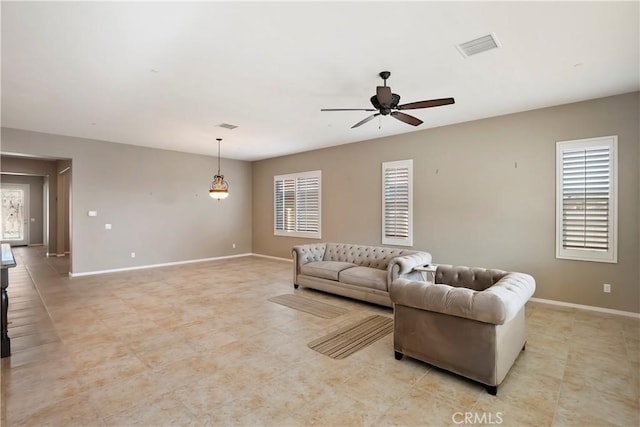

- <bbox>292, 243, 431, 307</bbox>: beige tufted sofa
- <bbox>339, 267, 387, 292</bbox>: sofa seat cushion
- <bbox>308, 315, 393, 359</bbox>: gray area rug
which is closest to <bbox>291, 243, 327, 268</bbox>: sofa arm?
<bbox>292, 243, 431, 307</bbox>: beige tufted sofa

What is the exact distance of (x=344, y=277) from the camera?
5.09 meters

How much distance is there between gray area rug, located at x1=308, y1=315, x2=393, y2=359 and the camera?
129 inches

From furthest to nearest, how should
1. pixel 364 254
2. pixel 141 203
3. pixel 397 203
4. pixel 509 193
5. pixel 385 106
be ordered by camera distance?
pixel 141 203, pixel 397 203, pixel 364 254, pixel 509 193, pixel 385 106

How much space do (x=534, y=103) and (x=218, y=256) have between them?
8.44 m

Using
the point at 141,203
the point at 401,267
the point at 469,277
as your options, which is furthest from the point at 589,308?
the point at 141,203

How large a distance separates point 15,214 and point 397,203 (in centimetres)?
1455

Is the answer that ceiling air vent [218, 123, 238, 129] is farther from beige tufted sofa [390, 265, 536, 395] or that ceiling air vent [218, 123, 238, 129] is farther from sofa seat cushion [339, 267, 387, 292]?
beige tufted sofa [390, 265, 536, 395]

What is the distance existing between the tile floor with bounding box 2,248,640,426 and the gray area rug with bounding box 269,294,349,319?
0.16 m

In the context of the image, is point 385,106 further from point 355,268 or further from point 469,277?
point 355,268

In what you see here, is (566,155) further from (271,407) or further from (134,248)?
(134,248)

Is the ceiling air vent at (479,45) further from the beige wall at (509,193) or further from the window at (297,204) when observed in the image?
the window at (297,204)

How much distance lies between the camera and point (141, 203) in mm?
7820

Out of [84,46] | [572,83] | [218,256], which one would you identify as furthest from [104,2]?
[218,256]

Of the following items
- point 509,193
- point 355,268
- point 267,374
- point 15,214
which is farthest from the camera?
point 15,214
